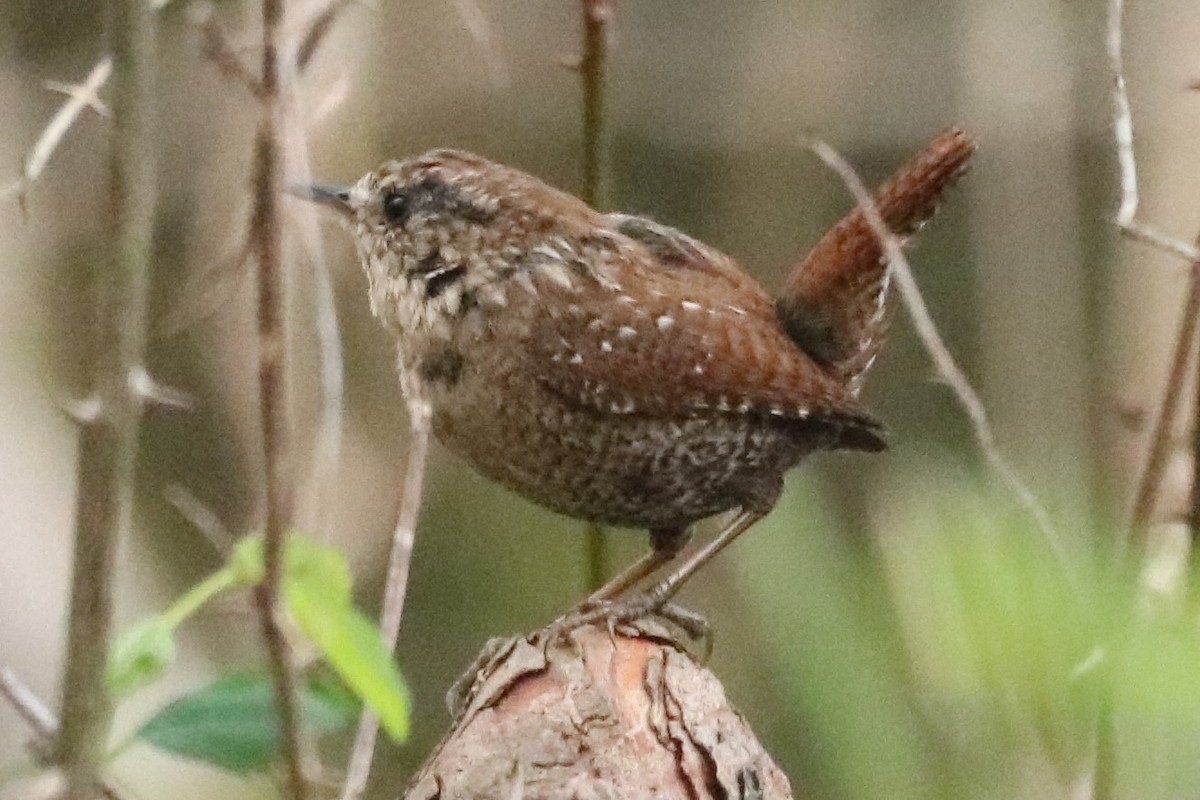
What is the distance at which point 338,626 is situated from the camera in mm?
1054

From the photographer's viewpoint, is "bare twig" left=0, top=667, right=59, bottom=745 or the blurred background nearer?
"bare twig" left=0, top=667, right=59, bottom=745

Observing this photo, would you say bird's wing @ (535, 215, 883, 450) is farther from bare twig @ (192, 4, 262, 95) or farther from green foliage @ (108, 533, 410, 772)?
bare twig @ (192, 4, 262, 95)

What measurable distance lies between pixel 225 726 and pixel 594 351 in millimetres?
461

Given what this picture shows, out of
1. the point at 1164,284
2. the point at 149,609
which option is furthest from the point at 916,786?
the point at 149,609

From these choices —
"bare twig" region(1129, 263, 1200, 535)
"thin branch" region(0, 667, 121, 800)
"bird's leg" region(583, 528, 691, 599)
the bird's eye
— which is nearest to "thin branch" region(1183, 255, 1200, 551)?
"bare twig" region(1129, 263, 1200, 535)

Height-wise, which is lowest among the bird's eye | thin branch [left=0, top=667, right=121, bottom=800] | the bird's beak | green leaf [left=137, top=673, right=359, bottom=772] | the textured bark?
green leaf [left=137, top=673, right=359, bottom=772]

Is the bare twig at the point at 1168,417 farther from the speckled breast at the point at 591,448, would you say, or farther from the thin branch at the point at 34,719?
the thin branch at the point at 34,719

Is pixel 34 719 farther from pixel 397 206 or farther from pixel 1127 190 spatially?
pixel 1127 190

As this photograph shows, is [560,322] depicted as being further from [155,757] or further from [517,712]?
[155,757]

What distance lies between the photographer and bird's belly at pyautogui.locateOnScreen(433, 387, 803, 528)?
4.37ft

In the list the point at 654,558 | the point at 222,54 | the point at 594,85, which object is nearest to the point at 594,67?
the point at 594,85

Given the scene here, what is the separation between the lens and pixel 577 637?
3.75ft

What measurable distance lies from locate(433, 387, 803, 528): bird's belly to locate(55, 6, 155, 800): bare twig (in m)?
0.40

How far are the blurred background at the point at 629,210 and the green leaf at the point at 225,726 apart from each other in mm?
1033
